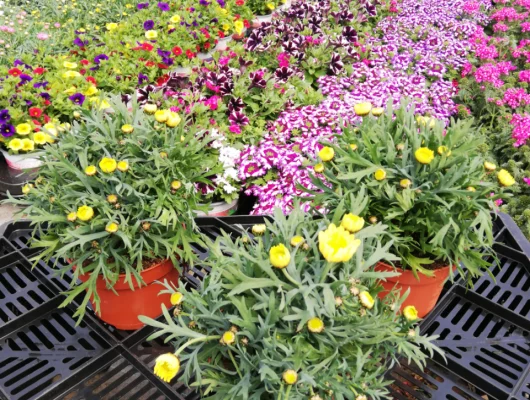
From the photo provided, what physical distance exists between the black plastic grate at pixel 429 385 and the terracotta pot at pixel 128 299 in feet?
2.28

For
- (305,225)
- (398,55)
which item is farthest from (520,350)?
(398,55)

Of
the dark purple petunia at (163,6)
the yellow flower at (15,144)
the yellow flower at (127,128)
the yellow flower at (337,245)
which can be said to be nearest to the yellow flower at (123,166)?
the yellow flower at (127,128)

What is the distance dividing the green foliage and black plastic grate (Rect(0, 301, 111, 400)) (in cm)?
76

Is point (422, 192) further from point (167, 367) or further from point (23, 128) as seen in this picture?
point (23, 128)

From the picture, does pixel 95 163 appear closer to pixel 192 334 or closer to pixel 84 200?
pixel 84 200

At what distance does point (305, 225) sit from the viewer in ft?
3.42

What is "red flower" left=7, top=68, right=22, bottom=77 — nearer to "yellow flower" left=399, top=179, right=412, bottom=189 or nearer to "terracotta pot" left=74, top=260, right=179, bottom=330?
"terracotta pot" left=74, top=260, right=179, bottom=330

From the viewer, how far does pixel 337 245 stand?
2.76ft

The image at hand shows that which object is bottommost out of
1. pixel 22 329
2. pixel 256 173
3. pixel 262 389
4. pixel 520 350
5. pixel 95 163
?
pixel 256 173

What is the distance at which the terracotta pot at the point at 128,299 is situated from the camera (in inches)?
49.7

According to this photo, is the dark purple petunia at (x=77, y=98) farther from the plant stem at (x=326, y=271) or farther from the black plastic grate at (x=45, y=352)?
the plant stem at (x=326, y=271)

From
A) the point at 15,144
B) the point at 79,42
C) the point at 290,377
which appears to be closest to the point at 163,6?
the point at 79,42

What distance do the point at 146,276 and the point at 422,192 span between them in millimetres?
798

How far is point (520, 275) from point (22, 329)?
1.52m
